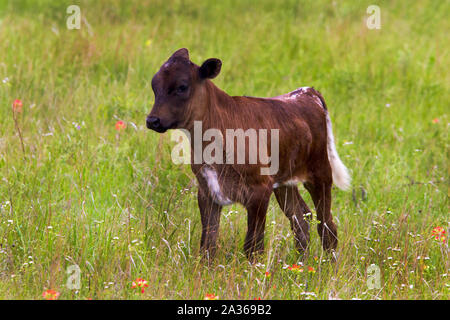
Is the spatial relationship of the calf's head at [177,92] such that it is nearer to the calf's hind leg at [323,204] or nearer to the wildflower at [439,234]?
the calf's hind leg at [323,204]

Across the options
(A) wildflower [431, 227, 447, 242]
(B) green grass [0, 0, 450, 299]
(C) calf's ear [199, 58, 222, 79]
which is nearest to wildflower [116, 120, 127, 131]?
(B) green grass [0, 0, 450, 299]

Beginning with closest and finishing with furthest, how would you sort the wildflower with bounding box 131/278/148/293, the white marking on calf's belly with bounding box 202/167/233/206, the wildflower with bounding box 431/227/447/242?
1. the wildflower with bounding box 131/278/148/293
2. the white marking on calf's belly with bounding box 202/167/233/206
3. the wildflower with bounding box 431/227/447/242

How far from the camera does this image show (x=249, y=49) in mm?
9109

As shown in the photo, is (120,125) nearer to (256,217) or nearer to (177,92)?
(177,92)

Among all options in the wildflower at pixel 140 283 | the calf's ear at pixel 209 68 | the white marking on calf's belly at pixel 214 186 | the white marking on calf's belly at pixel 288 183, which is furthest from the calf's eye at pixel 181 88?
the wildflower at pixel 140 283

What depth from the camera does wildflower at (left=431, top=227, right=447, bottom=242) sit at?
16.2ft

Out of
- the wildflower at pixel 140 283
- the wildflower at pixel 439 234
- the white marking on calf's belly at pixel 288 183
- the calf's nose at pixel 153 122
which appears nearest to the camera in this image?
the wildflower at pixel 140 283

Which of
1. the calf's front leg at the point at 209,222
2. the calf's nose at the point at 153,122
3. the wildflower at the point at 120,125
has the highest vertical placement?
the calf's nose at the point at 153,122

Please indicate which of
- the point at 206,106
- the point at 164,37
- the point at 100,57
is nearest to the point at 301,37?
the point at 164,37

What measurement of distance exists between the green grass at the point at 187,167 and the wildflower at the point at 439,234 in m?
0.08

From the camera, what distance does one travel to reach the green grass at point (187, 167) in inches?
177

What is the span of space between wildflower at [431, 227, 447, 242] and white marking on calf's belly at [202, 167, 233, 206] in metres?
1.56

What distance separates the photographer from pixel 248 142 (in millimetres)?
4707

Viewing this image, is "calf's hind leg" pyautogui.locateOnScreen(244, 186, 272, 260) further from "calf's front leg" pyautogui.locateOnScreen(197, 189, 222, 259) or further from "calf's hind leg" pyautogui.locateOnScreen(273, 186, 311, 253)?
"calf's hind leg" pyautogui.locateOnScreen(273, 186, 311, 253)
